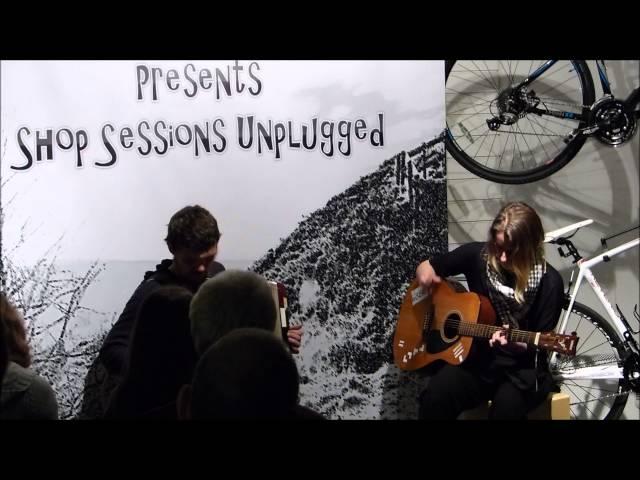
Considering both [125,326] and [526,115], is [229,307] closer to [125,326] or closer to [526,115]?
[125,326]

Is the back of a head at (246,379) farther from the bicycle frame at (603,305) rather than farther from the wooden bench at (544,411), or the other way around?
the bicycle frame at (603,305)

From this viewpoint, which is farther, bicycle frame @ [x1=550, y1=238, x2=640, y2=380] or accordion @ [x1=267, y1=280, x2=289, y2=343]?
bicycle frame @ [x1=550, y1=238, x2=640, y2=380]

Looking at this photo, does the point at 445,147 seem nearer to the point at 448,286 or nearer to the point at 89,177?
the point at 448,286

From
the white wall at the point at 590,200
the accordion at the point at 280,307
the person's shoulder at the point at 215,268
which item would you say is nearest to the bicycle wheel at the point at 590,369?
the white wall at the point at 590,200

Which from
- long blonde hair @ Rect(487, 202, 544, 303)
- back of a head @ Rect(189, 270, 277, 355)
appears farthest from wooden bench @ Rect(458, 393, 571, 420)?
back of a head @ Rect(189, 270, 277, 355)

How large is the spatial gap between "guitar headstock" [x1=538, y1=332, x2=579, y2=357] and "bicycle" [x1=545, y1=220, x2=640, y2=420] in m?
0.55

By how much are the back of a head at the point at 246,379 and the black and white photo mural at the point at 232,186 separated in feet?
3.65

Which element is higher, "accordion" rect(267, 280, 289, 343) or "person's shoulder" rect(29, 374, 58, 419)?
"accordion" rect(267, 280, 289, 343)

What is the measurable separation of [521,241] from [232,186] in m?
1.53

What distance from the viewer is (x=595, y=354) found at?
201 inches

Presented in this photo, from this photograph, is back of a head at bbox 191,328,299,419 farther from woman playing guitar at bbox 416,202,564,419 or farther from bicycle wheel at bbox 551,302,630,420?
bicycle wheel at bbox 551,302,630,420

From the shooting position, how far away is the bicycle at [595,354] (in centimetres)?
491

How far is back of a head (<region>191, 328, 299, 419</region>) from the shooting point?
3662 mm

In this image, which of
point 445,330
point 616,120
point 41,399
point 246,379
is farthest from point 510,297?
point 41,399
